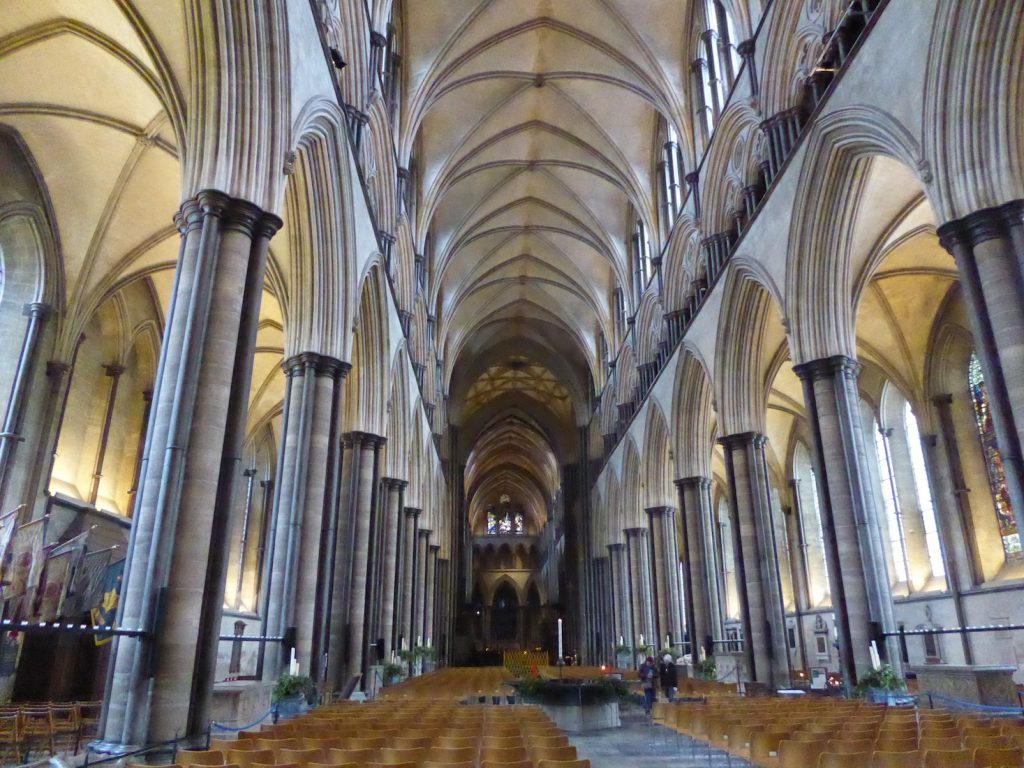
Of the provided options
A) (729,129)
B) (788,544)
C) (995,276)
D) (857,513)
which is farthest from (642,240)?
(995,276)

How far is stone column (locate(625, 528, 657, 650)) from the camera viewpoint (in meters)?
25.6

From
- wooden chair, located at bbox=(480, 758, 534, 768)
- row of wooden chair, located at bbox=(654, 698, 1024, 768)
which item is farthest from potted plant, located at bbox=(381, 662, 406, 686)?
wooden chair, located at bbox=(480, 758, 534, 768)

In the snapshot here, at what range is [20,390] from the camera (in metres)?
13.6

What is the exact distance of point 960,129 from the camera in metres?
8.62

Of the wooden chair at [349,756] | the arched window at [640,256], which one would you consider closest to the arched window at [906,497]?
the arched window at [640,256]

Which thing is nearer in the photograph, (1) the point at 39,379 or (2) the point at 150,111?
(2) the point at 150,111

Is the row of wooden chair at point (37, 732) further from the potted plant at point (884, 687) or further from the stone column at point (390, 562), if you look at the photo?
the potted plant at point (884, 687)

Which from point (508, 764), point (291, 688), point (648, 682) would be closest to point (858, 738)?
point (508, 764)

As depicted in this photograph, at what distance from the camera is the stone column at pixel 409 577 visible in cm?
2224

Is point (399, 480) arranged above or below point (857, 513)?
above

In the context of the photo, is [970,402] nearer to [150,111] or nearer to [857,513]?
[857,513]

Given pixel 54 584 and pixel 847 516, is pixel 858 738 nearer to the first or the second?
pixel 847 516

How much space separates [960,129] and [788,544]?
68.5ft

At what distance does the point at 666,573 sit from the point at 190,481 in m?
17.9
